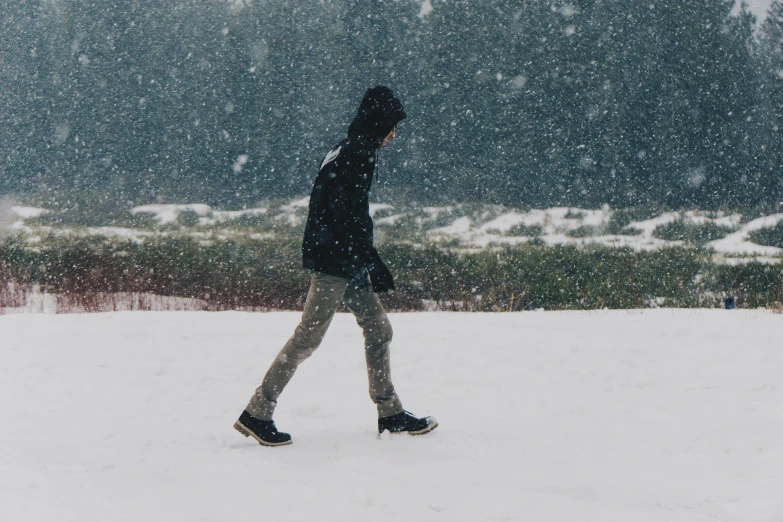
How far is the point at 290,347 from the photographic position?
3592 mm

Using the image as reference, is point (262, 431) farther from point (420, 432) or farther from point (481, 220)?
point (481, 220)

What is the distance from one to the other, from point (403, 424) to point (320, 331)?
74cm

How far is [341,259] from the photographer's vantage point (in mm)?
3543

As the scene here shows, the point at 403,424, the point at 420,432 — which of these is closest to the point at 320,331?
the point at 403,424

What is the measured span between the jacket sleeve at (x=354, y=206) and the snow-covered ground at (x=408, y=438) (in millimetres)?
1077

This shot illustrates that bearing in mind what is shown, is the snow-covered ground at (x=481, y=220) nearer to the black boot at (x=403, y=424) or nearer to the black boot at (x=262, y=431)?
the black boot at (x=403, y=424)

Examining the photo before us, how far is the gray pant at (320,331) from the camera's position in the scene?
3.55 meters

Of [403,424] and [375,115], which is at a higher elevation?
[375,115]

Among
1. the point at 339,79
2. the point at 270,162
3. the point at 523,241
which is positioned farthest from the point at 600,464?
the point at 270,162

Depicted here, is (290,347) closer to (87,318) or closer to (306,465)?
(306,465)

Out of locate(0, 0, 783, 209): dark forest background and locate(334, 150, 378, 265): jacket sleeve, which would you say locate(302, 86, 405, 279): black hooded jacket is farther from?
locate(0, 0, 783, 209): dark forest background

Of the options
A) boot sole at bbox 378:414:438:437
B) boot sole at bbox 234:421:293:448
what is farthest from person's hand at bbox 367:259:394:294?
boot sole at bbox 234:421:293:448

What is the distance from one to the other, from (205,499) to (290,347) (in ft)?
3.21

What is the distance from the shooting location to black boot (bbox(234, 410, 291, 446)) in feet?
11.7
